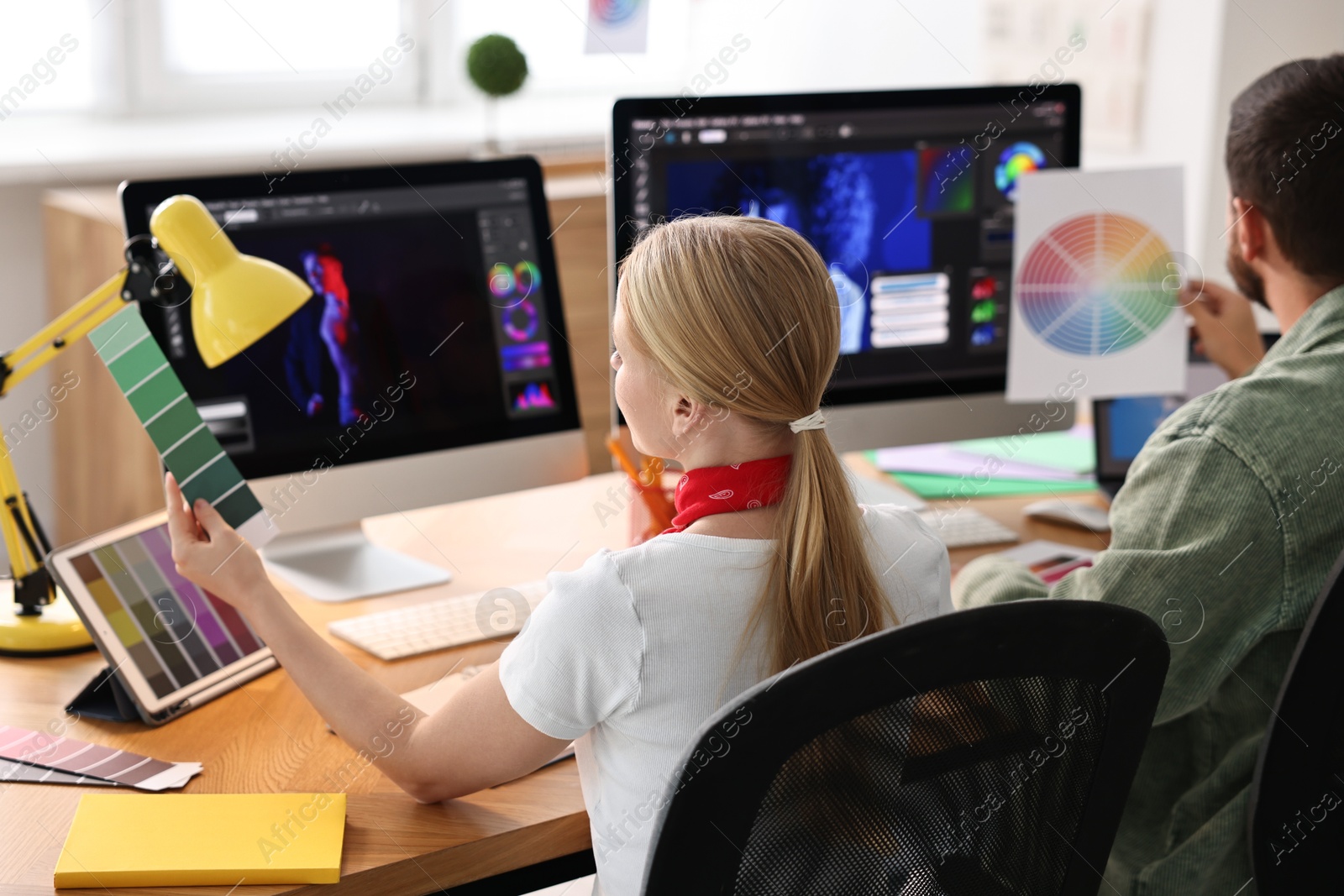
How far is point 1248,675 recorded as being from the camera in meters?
1.20

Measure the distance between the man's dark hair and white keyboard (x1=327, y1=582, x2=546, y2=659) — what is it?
0.95 meters

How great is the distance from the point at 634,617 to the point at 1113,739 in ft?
1.14

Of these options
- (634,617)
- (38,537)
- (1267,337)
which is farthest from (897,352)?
(38,537)

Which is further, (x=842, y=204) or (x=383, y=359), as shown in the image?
(x=842, y=204)

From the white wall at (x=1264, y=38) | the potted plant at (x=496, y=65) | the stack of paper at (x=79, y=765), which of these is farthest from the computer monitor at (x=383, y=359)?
the white wall at (x=1264, y=38)

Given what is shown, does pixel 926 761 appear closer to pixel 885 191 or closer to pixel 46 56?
pixel 885 191

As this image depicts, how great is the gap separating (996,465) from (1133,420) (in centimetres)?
24

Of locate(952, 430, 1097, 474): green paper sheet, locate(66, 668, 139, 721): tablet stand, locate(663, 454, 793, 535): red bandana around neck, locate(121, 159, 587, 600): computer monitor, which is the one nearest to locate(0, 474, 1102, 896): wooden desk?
locate(66, 668, 139, 721): tablet stand

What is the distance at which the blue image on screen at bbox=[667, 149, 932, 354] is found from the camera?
1.67 metres

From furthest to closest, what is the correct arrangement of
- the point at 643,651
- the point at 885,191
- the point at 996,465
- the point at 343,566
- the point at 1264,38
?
1. the point at 1264,38
2. the point at 996,465
3. the point at 885,191
4. the point at 343,566
5. the point at 643,651

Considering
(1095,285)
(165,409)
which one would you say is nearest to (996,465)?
(1095,285)

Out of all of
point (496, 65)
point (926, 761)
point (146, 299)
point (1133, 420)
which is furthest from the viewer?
point (496, 65)

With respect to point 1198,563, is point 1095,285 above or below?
above

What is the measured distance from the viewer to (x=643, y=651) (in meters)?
0.93
